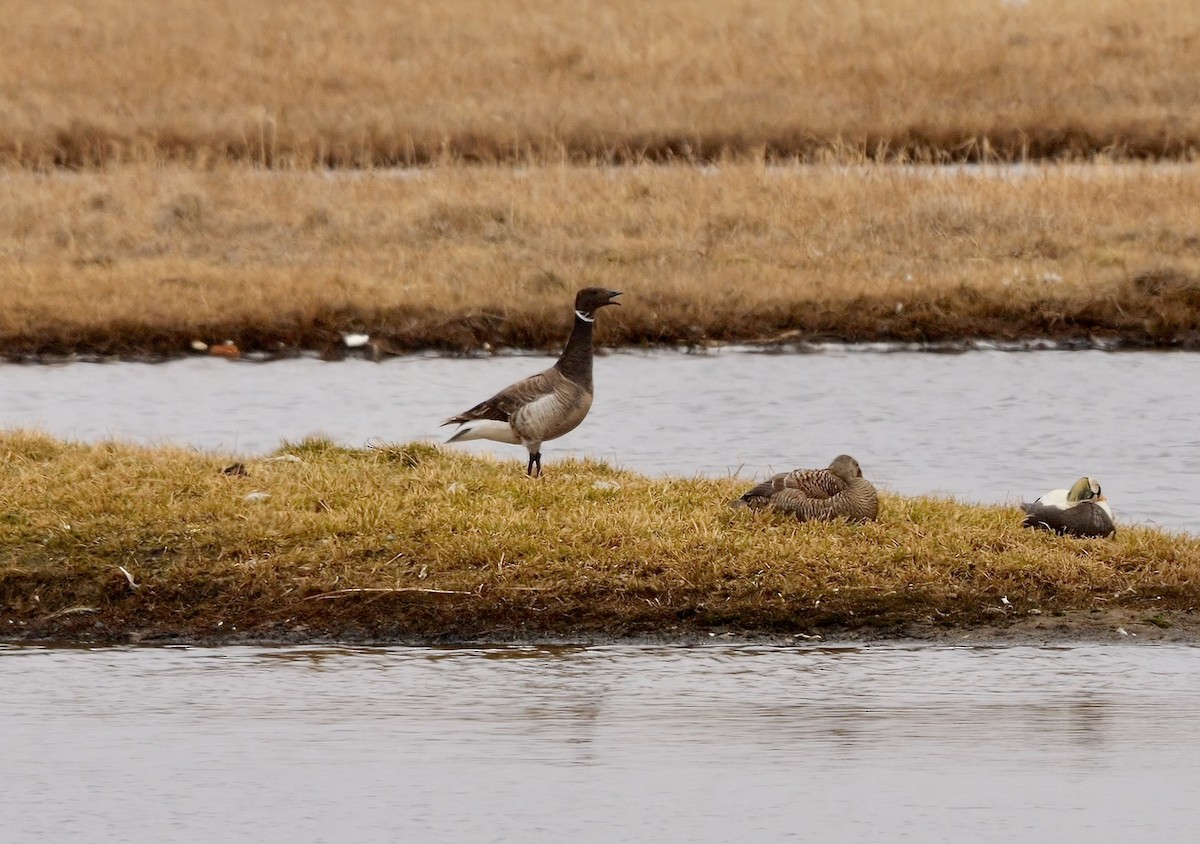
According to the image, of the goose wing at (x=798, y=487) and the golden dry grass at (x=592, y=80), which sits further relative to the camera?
the golden dry grass at (x=592, y=80)

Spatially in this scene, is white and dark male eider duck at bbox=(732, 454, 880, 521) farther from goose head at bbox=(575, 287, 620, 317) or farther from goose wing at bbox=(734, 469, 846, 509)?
goose head at bbox=(575, 287, 620, 317)

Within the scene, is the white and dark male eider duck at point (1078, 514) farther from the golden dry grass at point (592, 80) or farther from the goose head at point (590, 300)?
the golden dry grass at point (592, 80)

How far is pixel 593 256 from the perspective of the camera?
82.4 ft

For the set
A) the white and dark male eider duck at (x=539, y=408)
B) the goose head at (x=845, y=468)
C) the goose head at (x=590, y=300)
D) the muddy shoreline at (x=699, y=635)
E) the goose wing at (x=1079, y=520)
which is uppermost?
the goose head at (x=590, y=300)

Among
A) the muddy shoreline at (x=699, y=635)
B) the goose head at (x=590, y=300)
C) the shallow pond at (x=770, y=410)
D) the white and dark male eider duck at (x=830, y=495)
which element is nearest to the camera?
the muddy shoreline at (x=699, y=635)

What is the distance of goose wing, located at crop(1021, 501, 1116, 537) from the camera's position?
11.9 m

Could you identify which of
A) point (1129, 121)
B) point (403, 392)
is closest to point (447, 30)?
point (1129, 121)

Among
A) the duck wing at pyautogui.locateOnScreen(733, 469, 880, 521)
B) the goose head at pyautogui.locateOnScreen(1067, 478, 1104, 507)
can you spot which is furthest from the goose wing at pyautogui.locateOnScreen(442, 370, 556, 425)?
the goose head at pyautogui.locateOnScreen(1067, 478, 1104, 507)

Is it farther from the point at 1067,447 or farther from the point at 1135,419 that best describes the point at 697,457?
the point at 1135,419

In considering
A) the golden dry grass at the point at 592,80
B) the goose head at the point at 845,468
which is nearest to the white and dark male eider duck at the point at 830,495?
the goose head at the point at 845,468

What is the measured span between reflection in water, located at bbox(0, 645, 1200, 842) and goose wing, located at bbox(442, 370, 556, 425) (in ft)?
8.66

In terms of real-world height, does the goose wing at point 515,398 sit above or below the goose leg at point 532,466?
above

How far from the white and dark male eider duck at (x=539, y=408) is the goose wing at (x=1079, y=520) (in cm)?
293

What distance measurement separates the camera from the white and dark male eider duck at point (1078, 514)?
11.9 meters
